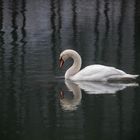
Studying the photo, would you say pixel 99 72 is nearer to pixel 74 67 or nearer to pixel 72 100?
pixel 74 67

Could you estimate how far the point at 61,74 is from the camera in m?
16.0

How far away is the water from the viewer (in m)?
11.3

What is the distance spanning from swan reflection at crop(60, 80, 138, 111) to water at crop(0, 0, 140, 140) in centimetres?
2

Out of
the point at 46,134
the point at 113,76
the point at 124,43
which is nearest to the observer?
the point at 46,134

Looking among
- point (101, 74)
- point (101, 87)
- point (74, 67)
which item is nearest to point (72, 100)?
point (101, 87)

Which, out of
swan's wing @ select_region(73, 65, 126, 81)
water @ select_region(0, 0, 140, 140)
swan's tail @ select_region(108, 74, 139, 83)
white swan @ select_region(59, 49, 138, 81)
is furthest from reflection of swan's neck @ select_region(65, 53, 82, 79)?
swan's tail @ select_region(108, 74, 139, 83)

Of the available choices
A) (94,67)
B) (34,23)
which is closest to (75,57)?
(94,67)

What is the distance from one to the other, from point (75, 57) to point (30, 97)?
2.47 m

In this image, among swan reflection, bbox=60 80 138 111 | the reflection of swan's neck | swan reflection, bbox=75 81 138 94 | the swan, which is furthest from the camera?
the reflection of swan's neck

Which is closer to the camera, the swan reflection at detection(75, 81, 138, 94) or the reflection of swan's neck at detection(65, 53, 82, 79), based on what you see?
the swan reflection at detection(75, 81, 138, 94)

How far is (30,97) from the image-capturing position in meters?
13.5

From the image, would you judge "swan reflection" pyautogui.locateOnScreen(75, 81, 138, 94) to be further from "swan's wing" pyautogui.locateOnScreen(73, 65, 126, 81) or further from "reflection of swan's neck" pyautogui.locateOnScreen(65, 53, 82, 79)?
"reflection of swan's neck" pyautogui.locateOnScreen(65, 53, 82, 79)

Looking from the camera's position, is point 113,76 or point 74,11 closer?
point 113,76

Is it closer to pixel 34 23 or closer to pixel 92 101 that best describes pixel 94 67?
pixel 92 101
